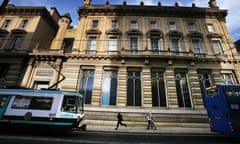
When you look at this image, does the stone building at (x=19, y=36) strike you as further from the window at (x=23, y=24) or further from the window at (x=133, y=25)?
the window at (x=133, y=25)

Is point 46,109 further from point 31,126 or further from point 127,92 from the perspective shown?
point 127,92

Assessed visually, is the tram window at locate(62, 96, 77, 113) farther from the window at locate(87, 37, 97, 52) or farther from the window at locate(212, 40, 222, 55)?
the window at locate(212, 40, 222, 55)

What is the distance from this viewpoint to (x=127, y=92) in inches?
589

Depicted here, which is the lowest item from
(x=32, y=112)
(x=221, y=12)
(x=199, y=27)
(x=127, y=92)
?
(x=32, y=112)

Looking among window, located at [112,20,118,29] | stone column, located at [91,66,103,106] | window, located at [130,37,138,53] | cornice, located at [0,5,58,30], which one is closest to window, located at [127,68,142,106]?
window, located at [130,37,138,53]

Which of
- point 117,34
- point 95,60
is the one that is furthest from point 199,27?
point 95,60

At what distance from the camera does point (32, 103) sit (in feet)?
26.6

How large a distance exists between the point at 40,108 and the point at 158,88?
1260 cm

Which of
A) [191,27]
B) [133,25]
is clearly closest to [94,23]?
[133,25]

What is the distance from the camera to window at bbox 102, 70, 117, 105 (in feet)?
48.0

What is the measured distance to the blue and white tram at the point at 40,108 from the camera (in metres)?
7.62

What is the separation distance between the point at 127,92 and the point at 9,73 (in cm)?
1644

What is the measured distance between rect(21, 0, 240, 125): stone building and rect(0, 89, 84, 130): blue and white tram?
4.41 meters

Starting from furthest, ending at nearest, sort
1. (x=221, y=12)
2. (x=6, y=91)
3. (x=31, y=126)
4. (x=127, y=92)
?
(x=221, y=12) → (x=127, y=92) → (x=6, y=91) → (x=31, y=126)
